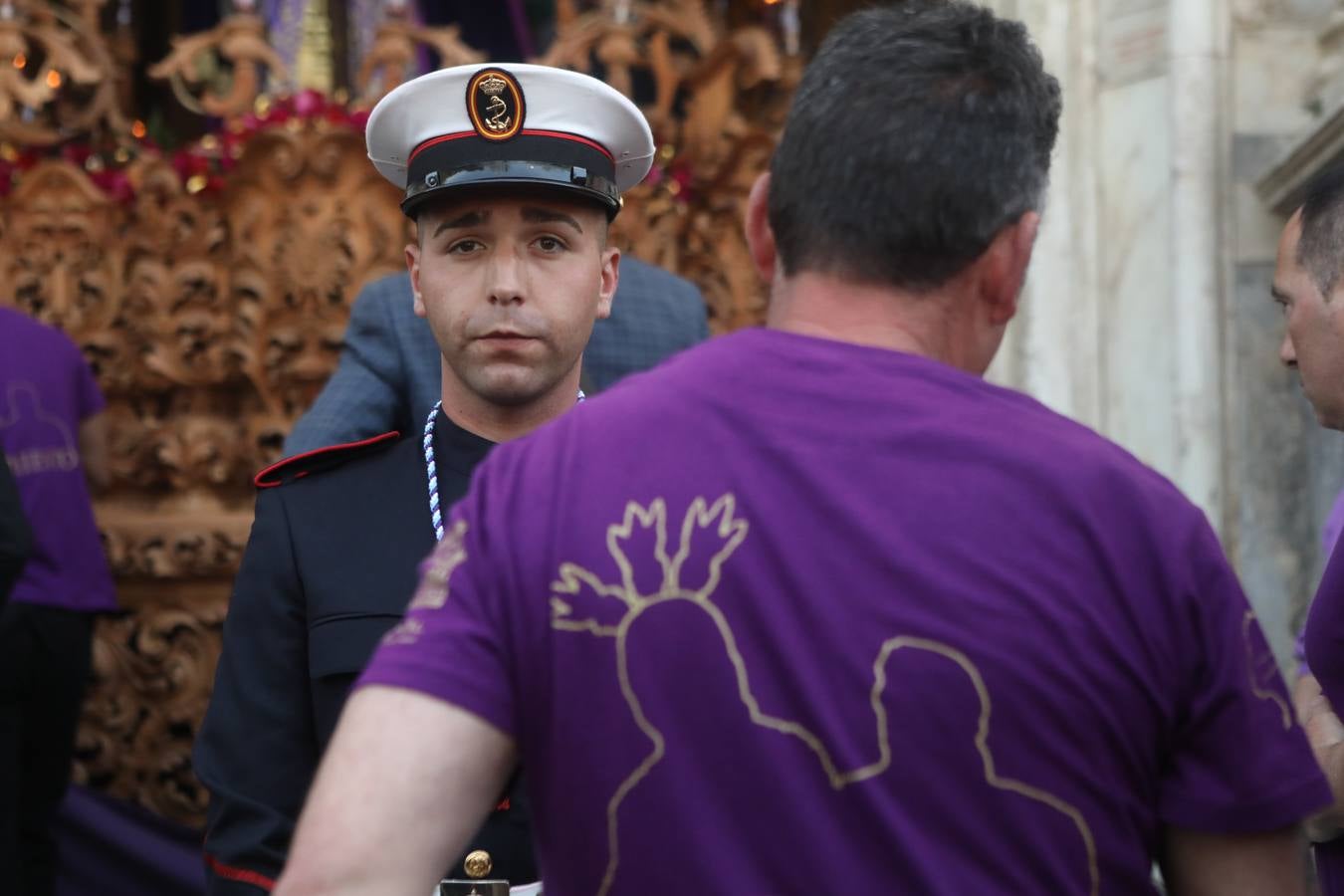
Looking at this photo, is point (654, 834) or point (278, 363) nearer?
point (654, 834)

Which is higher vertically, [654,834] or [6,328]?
[6,328]

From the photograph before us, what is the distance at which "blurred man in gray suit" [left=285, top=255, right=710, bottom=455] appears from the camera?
3.08 m

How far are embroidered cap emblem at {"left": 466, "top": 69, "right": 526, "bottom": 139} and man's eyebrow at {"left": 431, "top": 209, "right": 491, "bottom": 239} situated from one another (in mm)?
125

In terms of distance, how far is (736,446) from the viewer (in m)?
1.38

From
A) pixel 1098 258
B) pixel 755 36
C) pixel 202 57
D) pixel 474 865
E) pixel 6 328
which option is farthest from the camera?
pixel 202 57

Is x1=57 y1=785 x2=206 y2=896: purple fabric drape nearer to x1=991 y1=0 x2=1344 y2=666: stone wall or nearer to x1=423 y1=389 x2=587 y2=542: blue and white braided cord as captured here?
x1=991 y1=0 x2=1344 y2=666: stone wall

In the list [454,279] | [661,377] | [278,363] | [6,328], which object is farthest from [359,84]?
[661,377]

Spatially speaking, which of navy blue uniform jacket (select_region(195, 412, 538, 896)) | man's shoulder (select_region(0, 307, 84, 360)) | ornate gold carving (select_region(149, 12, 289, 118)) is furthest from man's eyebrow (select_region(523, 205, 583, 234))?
ornate gold carving (select_region(149, 12, 289, 118))

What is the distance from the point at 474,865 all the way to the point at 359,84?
415 cm

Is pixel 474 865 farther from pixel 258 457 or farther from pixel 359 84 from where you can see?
pixel 359 84

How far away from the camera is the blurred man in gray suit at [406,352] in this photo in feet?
10.1

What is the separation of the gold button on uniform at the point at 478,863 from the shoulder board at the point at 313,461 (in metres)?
0.52

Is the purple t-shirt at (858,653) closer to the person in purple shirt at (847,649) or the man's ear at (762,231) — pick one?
the person in purple shirt at (847,649)

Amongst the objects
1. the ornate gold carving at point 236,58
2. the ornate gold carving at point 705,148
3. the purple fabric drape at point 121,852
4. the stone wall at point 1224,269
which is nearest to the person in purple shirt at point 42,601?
the purple fabric drape at point 121,852
